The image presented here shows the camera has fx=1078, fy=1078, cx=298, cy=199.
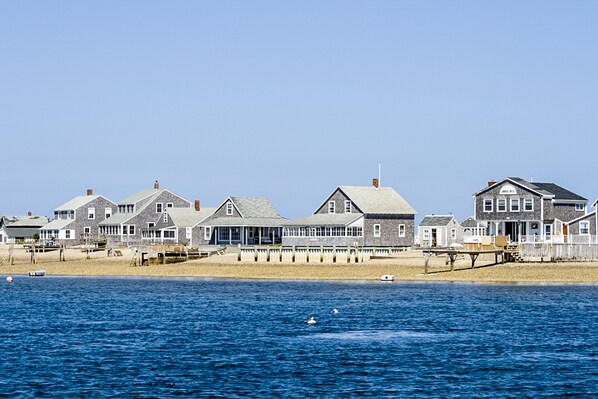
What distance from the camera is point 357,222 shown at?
110 meters

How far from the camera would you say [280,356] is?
41938mm

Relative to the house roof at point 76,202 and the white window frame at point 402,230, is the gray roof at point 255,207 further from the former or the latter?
the house roof at point 76,202

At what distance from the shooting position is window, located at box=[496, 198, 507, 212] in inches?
4039

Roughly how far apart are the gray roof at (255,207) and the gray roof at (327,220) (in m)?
7.51

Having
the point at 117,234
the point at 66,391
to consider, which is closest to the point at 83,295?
the point at 66,391

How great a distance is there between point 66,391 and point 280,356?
1035cm

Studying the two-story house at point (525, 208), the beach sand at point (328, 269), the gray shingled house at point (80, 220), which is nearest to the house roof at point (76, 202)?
the gray shingled house at point (80, 220)

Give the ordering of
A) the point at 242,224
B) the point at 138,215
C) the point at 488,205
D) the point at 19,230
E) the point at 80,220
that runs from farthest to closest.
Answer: the point at 19,230, the point at 80,220, the point at 138,215, the point at 242,224, the point at 488,205

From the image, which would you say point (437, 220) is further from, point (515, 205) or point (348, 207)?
point (515, 205)

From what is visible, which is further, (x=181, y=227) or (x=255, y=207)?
(x=181, y=227)

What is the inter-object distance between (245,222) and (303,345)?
75.0 metres

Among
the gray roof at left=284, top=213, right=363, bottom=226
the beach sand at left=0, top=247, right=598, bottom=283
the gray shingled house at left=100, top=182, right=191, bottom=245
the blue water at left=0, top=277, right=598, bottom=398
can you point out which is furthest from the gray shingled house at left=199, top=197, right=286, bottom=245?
the blue water at left=0, top=277, right=598, bottom=398

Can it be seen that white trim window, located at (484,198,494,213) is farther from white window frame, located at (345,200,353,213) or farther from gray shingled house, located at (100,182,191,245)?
gray shingled house, located at (100,182,191,245)

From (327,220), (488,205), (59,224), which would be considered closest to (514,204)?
(488,205)
